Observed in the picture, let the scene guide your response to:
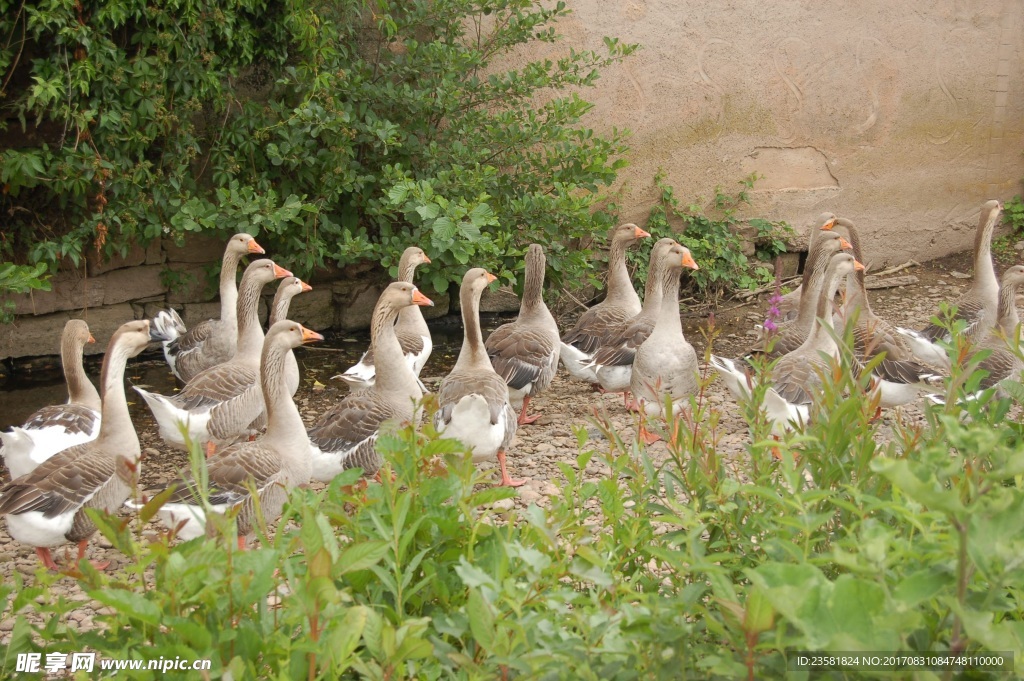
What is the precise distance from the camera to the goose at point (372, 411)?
187 inches

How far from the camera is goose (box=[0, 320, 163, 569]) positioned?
4035 mm

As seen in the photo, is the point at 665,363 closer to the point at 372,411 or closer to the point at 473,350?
the point at 473,350

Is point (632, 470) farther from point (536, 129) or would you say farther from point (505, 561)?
point (536, 129)

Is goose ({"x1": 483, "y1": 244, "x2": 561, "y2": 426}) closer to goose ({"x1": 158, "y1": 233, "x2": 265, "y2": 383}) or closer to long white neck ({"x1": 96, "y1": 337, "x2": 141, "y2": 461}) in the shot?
goose ({"x1": 158, "y1": 233, "x2": 265, "y2": 383})

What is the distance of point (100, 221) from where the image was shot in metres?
6.41

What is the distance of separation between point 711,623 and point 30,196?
22.0ft

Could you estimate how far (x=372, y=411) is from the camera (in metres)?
4.92

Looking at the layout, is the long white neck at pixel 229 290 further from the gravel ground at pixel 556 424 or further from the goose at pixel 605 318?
the goose at pixel 605 318

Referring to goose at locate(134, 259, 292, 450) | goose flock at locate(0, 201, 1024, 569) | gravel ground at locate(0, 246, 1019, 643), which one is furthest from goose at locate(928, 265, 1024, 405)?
goose at locate(134, 259, 292, 450)

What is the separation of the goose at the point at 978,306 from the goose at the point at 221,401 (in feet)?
13.5

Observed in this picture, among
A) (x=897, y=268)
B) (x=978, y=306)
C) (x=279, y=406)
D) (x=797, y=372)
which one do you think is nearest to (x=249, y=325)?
(x=279, y=406)

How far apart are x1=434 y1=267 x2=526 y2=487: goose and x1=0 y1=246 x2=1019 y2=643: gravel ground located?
30 cm

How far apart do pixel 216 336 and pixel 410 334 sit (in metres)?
1.31

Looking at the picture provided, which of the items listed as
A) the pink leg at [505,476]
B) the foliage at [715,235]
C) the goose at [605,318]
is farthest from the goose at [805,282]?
the pink leg at [505,476]
